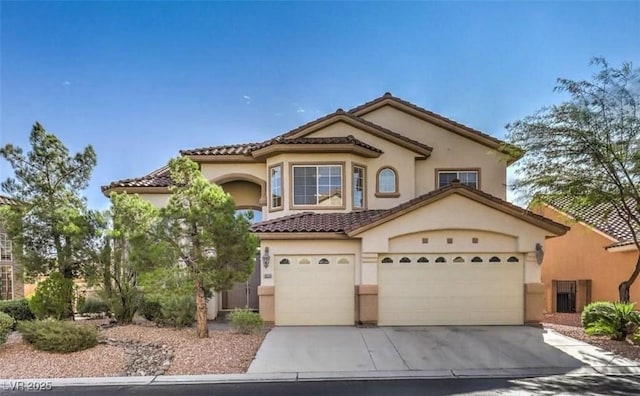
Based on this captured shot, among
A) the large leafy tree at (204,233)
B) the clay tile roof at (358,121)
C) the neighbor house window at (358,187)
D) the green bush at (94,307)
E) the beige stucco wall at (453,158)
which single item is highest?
the clay tile roof at (358,121)

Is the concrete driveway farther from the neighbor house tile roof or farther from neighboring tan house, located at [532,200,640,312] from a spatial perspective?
neighboring tan house, located at [532,200,640,312]

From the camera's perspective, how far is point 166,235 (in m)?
9.64

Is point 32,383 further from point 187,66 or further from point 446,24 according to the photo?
point 446,24

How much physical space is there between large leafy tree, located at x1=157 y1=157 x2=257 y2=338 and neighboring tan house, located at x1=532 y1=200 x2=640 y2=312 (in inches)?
398

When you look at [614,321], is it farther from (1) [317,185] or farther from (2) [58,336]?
(2) [58,336]

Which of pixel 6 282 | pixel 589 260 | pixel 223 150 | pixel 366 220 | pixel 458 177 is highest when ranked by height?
pixel 223 150

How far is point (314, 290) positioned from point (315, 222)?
230 cm

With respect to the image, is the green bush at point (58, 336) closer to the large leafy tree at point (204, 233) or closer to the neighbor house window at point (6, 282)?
the large leafy tree at point (204, 233)

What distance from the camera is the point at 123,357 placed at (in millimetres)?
8391

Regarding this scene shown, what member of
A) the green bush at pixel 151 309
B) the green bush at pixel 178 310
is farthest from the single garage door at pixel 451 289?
the green bush at pixel 151 309

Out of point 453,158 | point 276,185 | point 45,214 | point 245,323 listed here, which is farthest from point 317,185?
point 45,214

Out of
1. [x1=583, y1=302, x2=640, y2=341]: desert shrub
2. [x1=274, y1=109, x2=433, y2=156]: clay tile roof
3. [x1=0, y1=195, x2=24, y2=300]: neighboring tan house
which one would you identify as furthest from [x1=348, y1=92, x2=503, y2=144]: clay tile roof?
[x1=0, y1=195, x2=24, y2=300]: neighboring tan house

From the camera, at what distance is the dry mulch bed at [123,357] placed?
7645 millimetres

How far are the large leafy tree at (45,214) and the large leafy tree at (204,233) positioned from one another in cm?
345
